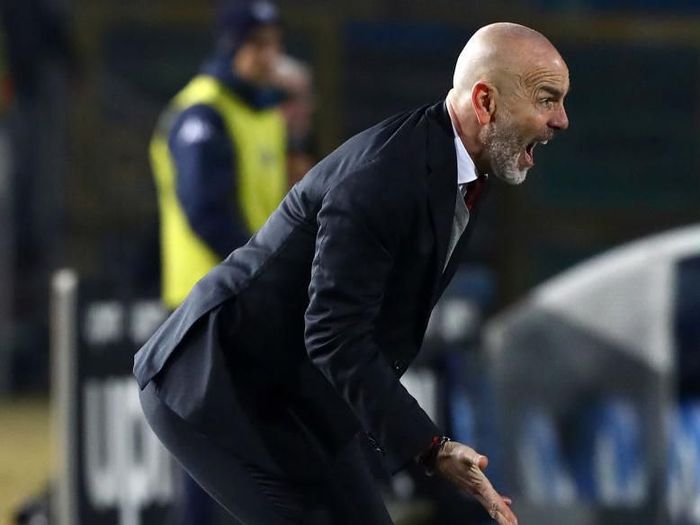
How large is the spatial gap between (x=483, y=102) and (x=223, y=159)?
94.3 inches

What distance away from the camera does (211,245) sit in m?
5.99

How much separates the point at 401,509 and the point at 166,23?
4.52 m

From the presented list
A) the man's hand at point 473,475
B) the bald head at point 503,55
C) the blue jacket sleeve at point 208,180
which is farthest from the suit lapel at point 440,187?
the blue jacket sleeve at point 208,180

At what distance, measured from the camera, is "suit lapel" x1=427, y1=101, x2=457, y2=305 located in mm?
3615

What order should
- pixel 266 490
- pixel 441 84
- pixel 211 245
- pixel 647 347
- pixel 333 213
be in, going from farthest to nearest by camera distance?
pixel 441 84 → pixel 647 347 → pixel 211 245 → pixel 266 490 → pixel 333 213

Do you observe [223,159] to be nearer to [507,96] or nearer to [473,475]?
[507,96]

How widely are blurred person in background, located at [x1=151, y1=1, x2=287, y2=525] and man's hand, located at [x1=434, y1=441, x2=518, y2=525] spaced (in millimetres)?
2376

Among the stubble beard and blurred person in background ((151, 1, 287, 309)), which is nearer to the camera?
the stubble beard

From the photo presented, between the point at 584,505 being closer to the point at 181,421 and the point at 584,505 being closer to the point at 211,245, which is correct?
the point at 211,245

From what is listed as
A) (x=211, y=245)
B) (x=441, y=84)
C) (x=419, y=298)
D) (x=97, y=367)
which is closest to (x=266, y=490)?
(x=419, y=298)

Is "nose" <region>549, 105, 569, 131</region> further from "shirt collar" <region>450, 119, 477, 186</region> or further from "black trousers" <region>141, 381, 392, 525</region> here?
"black trousers" <region>141, 381, 392, 525</region>

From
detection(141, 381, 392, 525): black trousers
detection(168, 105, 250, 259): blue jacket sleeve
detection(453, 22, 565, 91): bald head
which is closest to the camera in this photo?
detection(453, 22, 565, 91): bald head

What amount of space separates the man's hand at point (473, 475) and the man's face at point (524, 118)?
0.54 m

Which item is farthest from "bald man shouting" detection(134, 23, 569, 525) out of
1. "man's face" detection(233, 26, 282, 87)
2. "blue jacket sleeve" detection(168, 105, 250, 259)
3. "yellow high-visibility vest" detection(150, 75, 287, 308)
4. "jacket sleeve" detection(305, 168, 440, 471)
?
"man's face" detection(233, 26, 282, 87)
